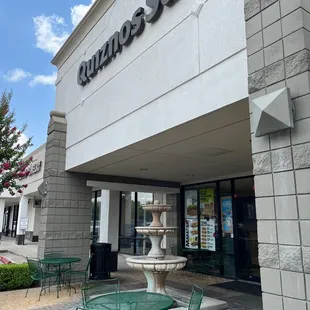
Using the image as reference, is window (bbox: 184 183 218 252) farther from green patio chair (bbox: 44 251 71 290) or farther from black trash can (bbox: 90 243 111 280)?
green patio chair (bbox: 44 251 71 290)

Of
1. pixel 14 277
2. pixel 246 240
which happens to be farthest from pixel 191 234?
pixel 14 277

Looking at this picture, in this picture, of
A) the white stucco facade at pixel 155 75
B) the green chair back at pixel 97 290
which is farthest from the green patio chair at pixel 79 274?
the green chair back at pixel 97 290

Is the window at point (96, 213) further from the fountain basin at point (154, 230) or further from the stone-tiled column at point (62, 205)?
the fountain basin at point (154, 230)

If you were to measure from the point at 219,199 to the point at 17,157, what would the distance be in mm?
6440

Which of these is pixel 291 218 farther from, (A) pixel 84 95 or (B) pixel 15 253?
(B) pixel 15 253

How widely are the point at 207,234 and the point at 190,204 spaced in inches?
54.2

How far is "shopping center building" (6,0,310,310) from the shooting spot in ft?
9.45

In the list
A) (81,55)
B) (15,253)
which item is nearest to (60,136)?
(81,55)

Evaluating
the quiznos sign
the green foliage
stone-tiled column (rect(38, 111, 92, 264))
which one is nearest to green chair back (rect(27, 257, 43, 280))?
the green foliage

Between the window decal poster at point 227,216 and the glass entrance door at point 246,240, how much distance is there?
0.28 meters

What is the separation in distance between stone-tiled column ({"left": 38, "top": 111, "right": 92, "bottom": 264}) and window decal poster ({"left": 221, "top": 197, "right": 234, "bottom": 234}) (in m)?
4.21

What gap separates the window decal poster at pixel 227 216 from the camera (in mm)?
9840

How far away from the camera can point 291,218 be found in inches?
109

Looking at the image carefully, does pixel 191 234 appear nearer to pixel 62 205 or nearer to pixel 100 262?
pixel 100 262
